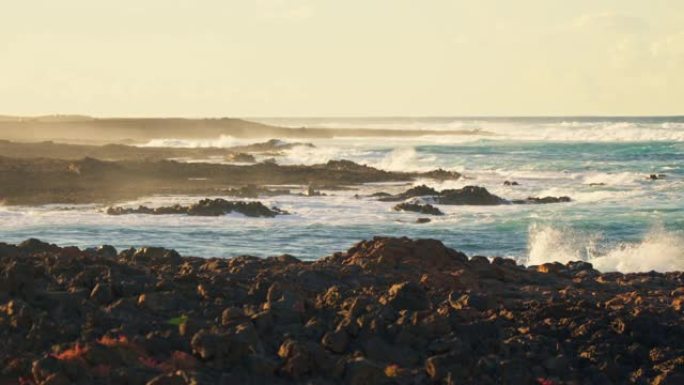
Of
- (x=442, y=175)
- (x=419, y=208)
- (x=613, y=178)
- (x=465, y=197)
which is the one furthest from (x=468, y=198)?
(x=613, y=178)

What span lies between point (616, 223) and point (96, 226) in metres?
15.2

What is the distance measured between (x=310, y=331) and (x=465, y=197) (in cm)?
2761

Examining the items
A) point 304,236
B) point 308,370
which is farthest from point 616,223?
point 308,370

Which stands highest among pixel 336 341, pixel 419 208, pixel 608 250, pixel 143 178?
pixel 336 341

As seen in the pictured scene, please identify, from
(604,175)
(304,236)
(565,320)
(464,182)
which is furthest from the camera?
(604,175)

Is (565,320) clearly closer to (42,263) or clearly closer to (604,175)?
(42,263)

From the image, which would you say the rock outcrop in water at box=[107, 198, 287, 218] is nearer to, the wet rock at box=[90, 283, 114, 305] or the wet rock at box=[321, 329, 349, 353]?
the wet rock at box=[90, 283, 114, 305]

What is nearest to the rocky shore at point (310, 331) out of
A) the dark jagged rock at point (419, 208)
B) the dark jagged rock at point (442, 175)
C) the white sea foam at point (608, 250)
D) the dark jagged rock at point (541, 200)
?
the white sea foam at point (608, 250)

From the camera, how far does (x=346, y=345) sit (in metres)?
11.8

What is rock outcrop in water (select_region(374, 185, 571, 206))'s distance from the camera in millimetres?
39062

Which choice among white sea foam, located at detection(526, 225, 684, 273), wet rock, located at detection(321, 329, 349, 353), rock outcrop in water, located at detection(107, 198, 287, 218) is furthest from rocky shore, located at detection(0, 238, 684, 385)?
rock outcrop in water, located at detection(107, 198, 287, 218)

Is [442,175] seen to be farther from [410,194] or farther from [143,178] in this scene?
[143,178]

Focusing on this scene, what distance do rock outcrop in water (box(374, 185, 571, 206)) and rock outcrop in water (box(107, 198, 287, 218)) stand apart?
22.6 ft

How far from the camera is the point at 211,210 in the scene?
111 feet
